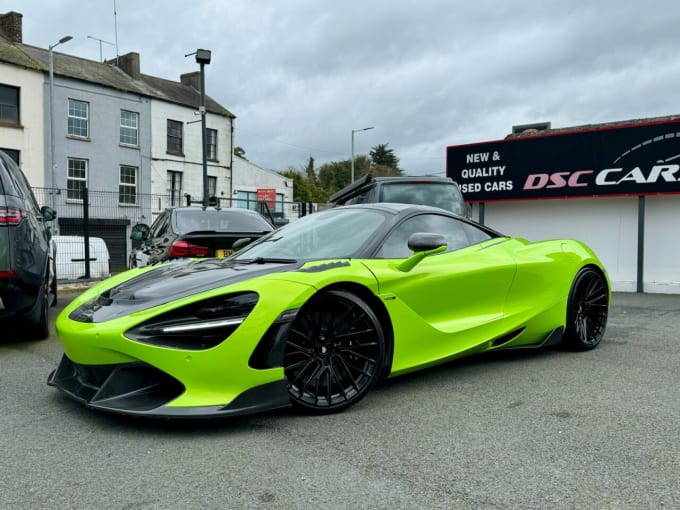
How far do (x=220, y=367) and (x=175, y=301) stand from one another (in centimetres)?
44

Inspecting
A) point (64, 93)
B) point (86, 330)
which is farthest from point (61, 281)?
point (64, 93)

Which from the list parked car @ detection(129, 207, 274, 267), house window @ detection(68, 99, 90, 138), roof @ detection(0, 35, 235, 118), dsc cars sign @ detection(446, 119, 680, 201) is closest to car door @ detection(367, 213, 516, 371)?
parked car @ detection(129, 207, 274, 267)

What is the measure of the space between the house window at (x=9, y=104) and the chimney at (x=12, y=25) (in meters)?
3.74

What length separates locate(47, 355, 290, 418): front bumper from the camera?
2961 mm

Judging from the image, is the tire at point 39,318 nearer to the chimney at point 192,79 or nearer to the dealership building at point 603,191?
the dealership building at point 603,191

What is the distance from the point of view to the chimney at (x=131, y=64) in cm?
2936

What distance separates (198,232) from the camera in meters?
6.96

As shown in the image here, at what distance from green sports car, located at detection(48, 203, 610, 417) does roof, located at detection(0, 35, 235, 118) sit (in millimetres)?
23489

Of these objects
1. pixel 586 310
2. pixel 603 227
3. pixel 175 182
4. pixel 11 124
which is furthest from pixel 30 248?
pixel 175 182

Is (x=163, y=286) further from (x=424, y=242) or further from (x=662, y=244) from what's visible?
(x=662, y=244)

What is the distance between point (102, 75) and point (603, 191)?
22.7 m

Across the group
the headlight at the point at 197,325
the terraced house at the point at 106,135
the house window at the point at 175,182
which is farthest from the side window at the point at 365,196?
the house window at the point at 175,182

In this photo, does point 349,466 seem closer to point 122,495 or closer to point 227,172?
point 122,495

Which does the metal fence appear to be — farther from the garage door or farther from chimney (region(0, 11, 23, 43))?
chimney (region(0, 11, 23, 43))
